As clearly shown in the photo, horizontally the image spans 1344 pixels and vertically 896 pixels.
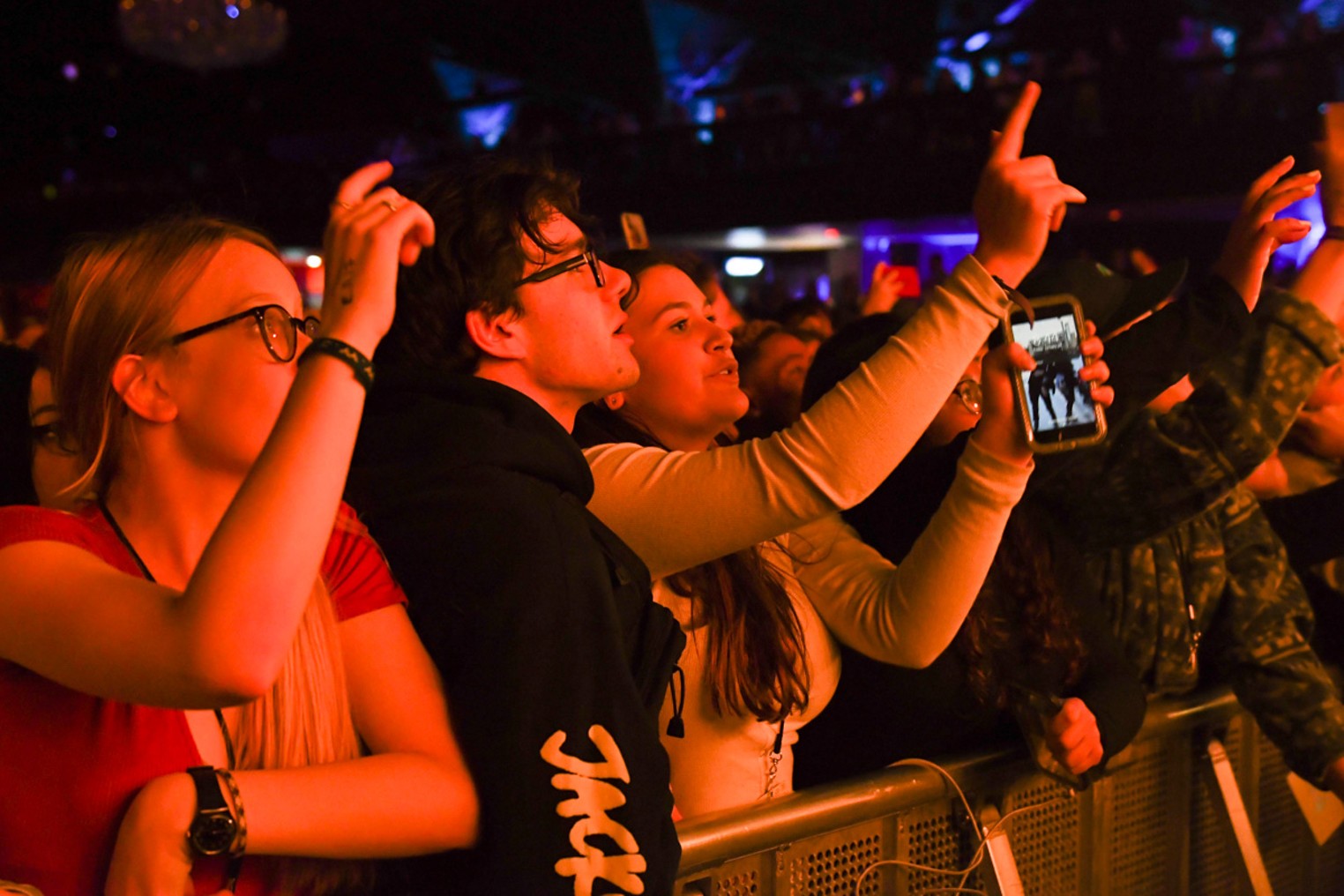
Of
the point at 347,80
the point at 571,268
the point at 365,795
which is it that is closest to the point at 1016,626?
the point at 571,268

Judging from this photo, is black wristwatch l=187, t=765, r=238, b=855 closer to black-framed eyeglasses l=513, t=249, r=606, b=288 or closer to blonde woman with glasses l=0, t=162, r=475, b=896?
blonde woman with glasses l=0, t=162, r=475, b=896

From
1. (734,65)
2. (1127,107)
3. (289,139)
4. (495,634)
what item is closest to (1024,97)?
(495,634)

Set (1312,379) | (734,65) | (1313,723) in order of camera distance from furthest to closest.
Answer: (734,65), (1313,723), (1312,379)

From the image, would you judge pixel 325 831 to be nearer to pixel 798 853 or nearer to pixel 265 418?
pixel 265 418

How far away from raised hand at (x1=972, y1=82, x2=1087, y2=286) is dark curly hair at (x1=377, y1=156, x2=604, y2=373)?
563 millimetres

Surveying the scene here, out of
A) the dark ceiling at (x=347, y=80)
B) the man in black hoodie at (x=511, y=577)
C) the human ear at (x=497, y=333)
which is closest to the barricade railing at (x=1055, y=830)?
the man in black hoodie at (x=511, y=577)

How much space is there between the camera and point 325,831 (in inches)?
44.3

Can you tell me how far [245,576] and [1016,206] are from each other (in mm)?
988

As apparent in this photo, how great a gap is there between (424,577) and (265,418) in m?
0.26

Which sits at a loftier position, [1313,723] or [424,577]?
[424,577]

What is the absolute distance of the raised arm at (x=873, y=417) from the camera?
1420 millimetres

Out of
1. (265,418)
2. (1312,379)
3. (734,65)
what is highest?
(734,65)

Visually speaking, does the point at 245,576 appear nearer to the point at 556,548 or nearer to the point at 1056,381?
the point at 556,548

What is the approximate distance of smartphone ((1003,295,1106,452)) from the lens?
1.59 m
